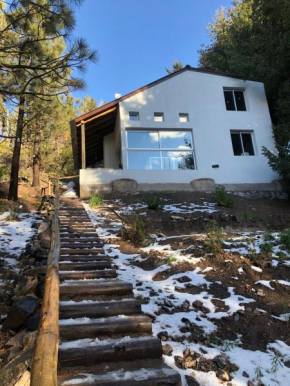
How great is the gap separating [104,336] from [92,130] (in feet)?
47.3

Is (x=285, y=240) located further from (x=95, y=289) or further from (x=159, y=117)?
(x=159, y=117)

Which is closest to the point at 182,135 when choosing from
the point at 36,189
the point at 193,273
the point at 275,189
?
the point at 275,189

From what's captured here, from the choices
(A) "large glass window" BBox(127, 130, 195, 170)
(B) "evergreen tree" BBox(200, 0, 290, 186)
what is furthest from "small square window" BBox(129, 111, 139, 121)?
(B) "evergreen tree" BBox(200, 0, 290, 186)

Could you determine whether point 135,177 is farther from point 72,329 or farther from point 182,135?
point 72,329

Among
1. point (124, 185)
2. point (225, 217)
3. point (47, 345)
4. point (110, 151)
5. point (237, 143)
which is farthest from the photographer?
point (110, 151)

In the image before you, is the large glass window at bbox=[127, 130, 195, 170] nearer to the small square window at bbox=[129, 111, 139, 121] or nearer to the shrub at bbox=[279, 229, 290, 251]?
the small square window at bbox=[129, 111, 139, 121]

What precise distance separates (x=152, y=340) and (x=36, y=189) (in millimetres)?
16189

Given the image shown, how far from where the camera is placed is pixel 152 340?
3182mm

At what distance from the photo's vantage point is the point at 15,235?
7.73 m

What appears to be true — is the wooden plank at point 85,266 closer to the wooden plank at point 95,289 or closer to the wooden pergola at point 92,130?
the wooden plank at point 95,289

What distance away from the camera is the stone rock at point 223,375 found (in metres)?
2.83

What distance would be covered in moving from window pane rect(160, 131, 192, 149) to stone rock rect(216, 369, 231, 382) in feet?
40.0

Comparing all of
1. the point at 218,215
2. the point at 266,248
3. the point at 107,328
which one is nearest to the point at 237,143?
→ the point at 218,215

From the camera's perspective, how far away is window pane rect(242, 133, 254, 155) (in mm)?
15055
